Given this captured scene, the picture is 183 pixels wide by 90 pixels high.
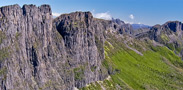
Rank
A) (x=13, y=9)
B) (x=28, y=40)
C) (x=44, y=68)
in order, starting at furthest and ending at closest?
1. (x=44, y=68)
2. (x=28, y=40)
3. (x=13, y=9)

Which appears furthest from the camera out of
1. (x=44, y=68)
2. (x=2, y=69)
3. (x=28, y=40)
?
(x=44, y=68)

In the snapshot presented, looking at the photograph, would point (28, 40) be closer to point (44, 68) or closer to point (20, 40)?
point (20, 40)

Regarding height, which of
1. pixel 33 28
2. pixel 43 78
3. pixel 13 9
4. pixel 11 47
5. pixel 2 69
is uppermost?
pixel 13 9

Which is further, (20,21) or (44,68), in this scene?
(44,68)

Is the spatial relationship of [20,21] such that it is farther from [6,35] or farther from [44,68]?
[44,68]

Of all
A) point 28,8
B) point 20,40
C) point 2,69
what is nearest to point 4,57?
point 2,69

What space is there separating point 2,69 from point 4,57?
30.6 feet

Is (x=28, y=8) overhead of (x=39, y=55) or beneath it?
overhead

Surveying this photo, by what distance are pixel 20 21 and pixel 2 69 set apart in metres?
43.3

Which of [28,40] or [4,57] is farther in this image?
[28,40]

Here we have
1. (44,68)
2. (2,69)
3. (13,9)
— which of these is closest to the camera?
(2,69)

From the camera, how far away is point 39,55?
613 ft

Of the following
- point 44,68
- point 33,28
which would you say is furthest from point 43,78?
point 33,28

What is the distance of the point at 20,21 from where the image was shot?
174500 millimetres
